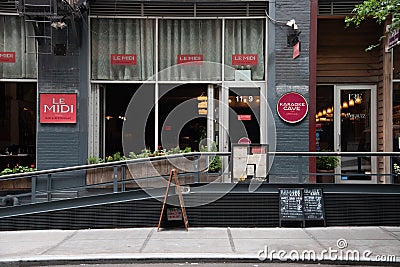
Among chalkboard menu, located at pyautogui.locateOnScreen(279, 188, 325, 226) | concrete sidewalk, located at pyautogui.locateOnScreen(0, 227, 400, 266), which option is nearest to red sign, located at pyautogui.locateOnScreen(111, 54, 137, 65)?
concrete sidewalk, located at pyautogui.locateOnScreen(0, 227, 400, 266)

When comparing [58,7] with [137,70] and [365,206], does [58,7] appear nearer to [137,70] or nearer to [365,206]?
[137,70]

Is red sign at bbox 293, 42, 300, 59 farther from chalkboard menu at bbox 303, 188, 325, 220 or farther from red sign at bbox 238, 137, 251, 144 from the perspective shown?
chalkboard menu at bbox 303, 188, 325, 220

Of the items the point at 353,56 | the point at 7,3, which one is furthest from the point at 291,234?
the point at 7,3

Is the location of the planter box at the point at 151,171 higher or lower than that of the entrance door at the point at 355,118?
lower

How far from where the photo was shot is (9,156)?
39.8ft

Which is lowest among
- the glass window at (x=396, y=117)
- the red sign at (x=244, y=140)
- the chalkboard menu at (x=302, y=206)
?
the chalkboard menu at (x=302, y=206)

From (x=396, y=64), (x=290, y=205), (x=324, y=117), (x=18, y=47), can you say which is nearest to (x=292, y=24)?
(x=324, y=117)

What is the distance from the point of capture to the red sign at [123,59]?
1218cm

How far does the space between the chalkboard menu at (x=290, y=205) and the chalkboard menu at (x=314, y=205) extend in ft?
0.34

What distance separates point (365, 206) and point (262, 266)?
12.3 feet

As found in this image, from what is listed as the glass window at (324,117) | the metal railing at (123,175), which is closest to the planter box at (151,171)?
the metal railing at (123,175)

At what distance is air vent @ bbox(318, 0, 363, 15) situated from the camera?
12.2 m

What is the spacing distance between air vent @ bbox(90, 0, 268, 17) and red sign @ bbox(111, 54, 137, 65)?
1.02 m

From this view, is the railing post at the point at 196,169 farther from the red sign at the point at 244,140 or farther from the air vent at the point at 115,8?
the air vent at the point at 115,8
